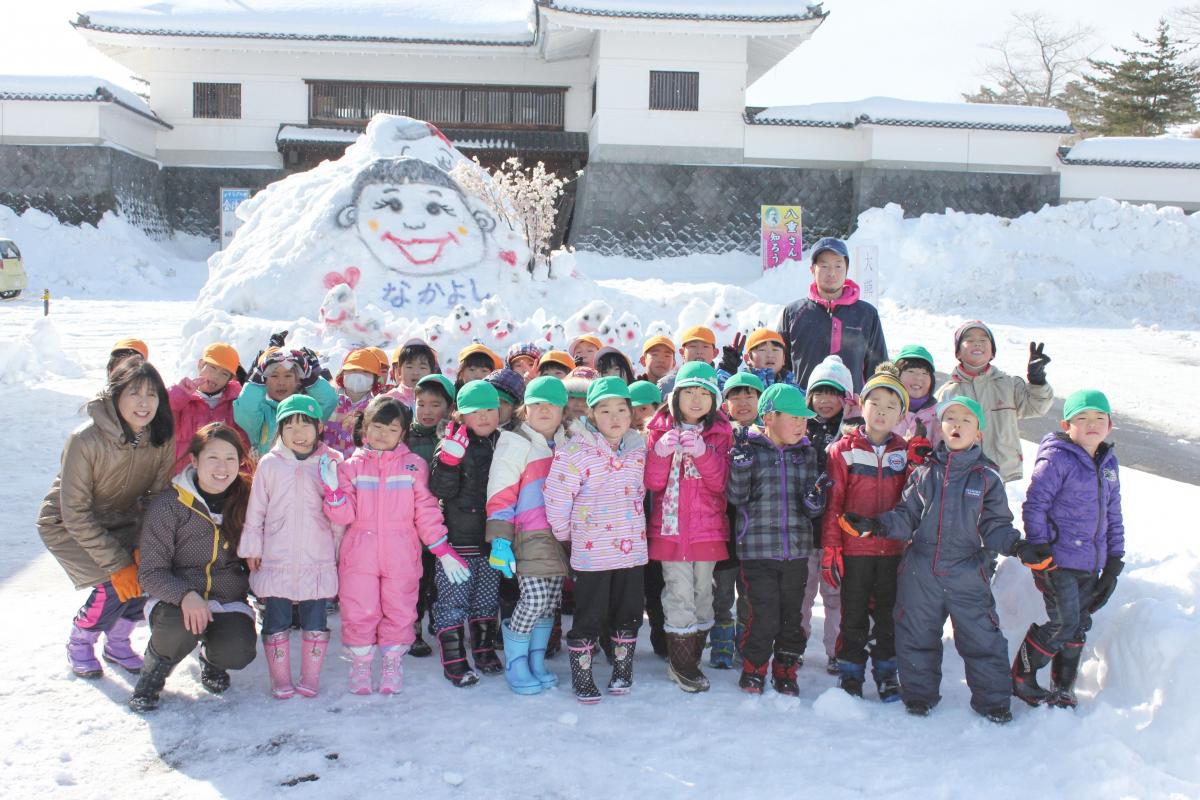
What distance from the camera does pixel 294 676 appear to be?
361cm

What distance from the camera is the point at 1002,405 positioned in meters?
4.13

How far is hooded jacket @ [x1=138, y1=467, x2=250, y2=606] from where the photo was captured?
330 centimetres

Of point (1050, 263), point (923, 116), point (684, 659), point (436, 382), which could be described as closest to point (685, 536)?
point (684, 659)

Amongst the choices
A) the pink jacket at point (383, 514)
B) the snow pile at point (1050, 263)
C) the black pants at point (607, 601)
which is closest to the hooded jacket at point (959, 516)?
the black pants at point (607, 601)

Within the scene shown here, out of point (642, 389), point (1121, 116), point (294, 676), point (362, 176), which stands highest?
point (1121, 116)

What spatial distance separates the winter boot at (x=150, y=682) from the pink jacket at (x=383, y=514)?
0.67 m

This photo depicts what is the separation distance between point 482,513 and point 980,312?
1332 cm

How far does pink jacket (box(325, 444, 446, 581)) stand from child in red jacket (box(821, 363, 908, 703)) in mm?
1492

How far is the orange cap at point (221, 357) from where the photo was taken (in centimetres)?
430

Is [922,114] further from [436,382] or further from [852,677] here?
[852,677]

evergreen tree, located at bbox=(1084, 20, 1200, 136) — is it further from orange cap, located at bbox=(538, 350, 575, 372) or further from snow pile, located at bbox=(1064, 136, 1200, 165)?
orange cap, located at bbox=(538, 350, 575, 372)

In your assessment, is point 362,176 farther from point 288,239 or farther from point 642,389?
point 642,389

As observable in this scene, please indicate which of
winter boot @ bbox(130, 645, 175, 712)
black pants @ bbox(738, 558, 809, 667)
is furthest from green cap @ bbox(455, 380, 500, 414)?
winter boot @ bbox(130, 645, 175, 712)

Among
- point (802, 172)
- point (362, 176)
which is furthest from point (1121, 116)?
point (362, 176)
